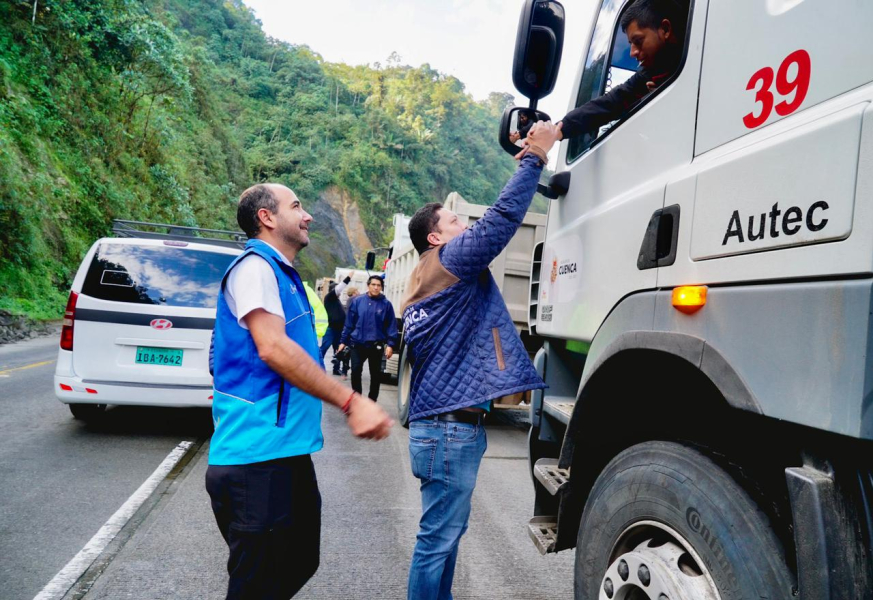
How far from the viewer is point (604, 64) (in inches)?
105

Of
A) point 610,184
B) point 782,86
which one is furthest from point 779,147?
point 610,184

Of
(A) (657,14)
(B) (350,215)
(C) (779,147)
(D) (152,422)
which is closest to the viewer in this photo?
(C) (779,147)

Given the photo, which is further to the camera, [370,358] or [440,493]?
[370,358]

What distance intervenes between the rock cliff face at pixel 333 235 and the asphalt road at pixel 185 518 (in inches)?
1661

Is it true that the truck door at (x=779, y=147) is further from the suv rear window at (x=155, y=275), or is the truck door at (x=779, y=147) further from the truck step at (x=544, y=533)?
the suv rear window at (x=155, y=275)

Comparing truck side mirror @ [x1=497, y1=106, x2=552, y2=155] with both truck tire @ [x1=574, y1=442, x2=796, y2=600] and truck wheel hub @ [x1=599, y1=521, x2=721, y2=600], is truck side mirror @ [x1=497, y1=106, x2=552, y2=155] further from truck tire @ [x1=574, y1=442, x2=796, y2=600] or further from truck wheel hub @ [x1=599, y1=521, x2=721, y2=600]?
truck wheel hub @ [x1=599, y1=521, x2=721, y2=600]

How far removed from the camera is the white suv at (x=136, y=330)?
17.9 feet

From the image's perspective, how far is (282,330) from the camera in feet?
6.23

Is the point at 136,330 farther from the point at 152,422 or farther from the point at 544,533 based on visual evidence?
the point at 544,533

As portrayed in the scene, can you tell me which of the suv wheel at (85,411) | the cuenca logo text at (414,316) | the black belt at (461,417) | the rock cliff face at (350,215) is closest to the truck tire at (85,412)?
the suv wheel at (85,411)

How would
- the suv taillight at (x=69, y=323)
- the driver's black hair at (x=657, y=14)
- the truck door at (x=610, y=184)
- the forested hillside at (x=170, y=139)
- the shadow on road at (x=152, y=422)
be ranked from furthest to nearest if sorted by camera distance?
the forested hillside at (x=170, y=139)
the shadow on road at (x=152, y=422)
the suv taillight at (x=69, y=323)
the driver's black hair at (x=657, y=14)
the truck door at (x=610, y=184)

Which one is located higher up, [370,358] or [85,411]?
[370,358]

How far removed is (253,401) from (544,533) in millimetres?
1215

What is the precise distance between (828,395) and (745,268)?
1.18 feet
